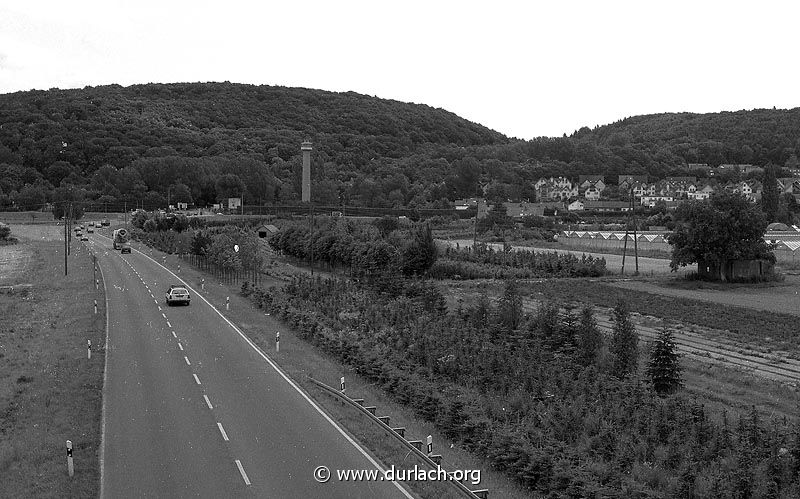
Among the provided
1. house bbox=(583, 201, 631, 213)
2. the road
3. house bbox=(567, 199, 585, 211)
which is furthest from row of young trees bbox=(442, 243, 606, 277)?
house bbox=(583, 201, 631, 213)

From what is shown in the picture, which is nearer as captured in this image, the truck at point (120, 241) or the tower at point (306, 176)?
the truck at point (120, 241)

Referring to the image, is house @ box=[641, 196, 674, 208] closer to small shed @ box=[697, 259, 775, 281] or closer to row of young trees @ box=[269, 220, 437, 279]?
row of young trees @ box=[269, 220, 437, 279]

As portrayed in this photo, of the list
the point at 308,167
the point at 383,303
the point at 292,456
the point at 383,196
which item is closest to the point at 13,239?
the point at 308,167

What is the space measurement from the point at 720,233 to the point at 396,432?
53.1 meters

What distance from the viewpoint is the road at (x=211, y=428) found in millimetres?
16859

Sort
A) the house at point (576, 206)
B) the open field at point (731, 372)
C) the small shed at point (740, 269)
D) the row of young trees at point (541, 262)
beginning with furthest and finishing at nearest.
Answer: the house at point (576, 206)
the row of young trees at point (541, 262)
the small shed at point (740, 269)
the open field at point (731, 372)

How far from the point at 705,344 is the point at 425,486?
2642 cm

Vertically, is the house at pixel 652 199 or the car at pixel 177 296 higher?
the house at pixel 652 199

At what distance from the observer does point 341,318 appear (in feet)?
137

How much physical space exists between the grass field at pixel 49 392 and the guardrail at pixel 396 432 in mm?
6757

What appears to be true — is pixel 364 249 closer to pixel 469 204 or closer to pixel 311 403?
pixel 311 403

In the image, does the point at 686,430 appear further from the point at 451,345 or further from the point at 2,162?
the point at 2,162

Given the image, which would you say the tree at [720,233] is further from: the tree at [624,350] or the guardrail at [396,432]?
the guardrail at [396,432]

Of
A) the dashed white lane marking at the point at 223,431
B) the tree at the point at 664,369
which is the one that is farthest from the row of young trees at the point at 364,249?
the dashed white lane marking at the point at 223,431
